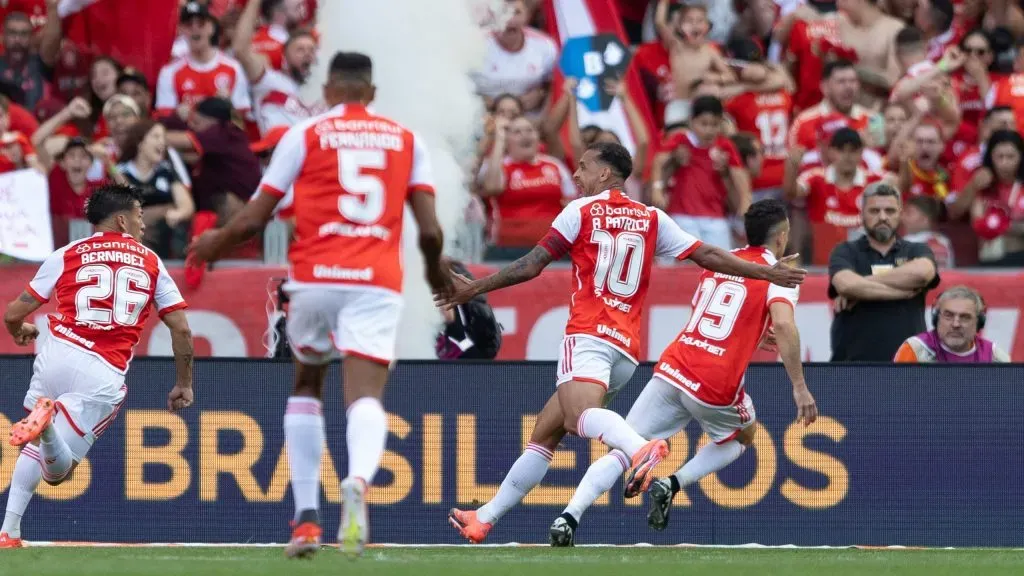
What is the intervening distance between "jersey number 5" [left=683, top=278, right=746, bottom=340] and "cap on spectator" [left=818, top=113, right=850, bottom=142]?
5.35 metres

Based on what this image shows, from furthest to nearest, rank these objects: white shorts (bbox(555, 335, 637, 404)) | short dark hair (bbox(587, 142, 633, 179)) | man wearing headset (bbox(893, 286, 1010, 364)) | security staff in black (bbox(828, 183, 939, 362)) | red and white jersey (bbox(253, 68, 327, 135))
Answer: red and white jersey (bbox(253, 68, 327, 135)) < security staff in black (bbox(828, 183, 939, 362)) < man wearing headset (bbox(893, 286, 1010, 364)) < short dark hair (bbox(587, 142, 633, 179)) < white shorts (bbox(555, 335, 637, 404))

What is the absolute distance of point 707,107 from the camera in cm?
1416

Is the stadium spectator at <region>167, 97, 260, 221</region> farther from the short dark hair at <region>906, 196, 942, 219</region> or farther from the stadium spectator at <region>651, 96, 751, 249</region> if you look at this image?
the short dark hair at <region>906, 196, 942, 219</region>

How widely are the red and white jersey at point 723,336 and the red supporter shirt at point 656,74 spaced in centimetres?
630

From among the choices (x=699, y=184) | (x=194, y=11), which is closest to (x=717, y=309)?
(x=699, y=184)

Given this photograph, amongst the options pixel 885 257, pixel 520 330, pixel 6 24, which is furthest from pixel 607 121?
pixel 6 24

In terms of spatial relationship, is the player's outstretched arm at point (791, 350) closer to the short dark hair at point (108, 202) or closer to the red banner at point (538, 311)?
the red banner at point (538, 311)

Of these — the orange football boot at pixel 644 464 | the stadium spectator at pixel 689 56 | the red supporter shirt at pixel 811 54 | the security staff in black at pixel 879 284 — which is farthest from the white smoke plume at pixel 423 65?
the orange football boot at pixel 644 464

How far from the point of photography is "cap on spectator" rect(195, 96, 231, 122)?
45.6 ft

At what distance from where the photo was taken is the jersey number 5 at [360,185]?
24.5 ft

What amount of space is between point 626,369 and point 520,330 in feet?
11.5

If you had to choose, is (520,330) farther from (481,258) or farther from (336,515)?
(336,515)

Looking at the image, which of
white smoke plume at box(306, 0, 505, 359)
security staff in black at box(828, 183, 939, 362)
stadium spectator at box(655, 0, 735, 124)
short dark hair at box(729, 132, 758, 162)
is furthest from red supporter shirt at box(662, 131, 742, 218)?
security staff in black at box(828, 183, 939, 362)

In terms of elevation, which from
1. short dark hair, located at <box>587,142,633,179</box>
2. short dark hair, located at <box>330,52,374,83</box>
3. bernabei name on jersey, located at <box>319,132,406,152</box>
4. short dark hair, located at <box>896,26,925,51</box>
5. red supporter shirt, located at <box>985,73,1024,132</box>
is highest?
short dark hair, located at <box>330,52,374,83</box>
